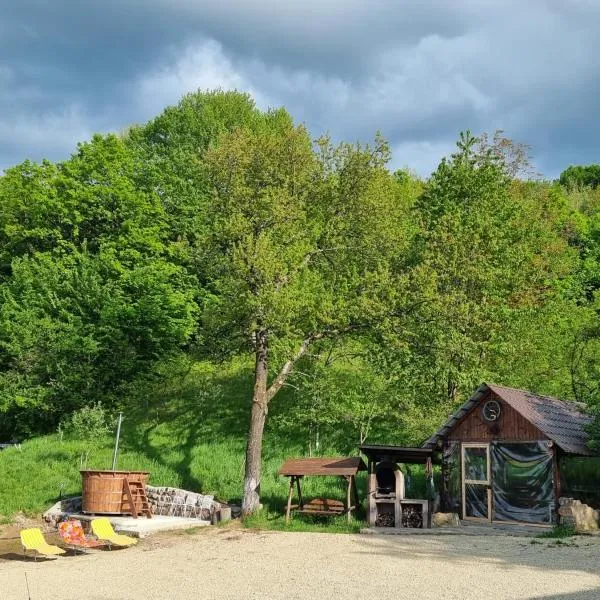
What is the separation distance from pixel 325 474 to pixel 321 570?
6.82 metres

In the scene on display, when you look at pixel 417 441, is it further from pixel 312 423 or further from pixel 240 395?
pixel 240 395

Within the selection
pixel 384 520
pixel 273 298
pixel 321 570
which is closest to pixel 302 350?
pixel 273 298

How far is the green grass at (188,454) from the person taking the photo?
23.5 m

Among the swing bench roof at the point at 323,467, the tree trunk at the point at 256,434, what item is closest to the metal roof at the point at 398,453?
the swing bench roof at the point at 323,467

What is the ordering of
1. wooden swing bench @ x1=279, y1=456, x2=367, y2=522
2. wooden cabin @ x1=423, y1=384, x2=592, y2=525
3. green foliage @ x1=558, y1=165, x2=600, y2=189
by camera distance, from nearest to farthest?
wooden cabin @ x1=423, y1=384, x2=592, y2=525 < wooden swing bench @ x1=279, y1=456, x2=367, y2=522 < green foliage @ x1=558, y1=165, x2=600, y2=189

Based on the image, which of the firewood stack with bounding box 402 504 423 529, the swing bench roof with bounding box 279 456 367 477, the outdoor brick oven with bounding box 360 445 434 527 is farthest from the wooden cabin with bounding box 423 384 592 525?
the swing bench roof with bounding box 279 456 367 477

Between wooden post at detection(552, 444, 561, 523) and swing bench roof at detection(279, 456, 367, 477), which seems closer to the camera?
wooden post at detection(552, 444, 561, 523)

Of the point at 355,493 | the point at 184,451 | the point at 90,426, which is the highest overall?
the point at 90,426

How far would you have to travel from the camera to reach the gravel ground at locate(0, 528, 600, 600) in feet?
38.5

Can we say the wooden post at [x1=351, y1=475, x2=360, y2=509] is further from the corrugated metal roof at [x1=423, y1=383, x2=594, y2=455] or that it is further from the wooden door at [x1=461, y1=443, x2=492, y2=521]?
the wooden door at [x1=461, y1=443, x2=492, y2=521]

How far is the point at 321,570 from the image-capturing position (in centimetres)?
1383

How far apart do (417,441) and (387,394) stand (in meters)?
2.45

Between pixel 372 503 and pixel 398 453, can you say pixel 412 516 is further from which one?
pixel 398 453

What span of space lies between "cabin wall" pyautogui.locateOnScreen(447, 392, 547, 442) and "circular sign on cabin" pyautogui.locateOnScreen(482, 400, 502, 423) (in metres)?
0.09
